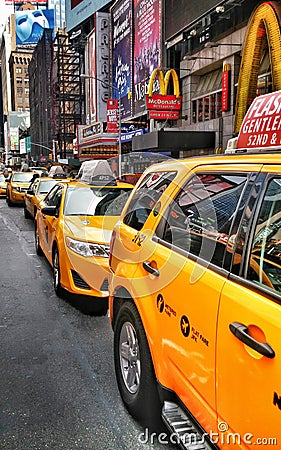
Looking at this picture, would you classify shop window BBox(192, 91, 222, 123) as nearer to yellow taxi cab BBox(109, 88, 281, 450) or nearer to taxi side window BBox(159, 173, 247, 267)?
yellow taxi cab BBox(109, 88, 281, 450)

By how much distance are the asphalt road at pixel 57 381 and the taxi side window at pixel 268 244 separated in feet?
5.32

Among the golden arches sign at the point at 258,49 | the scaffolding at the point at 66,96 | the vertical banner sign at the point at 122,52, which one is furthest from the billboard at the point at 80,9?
the golden arches sign at the point at 258,49

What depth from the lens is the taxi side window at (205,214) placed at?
2.65 meters

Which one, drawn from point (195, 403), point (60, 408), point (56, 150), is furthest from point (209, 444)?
point (56, 150)

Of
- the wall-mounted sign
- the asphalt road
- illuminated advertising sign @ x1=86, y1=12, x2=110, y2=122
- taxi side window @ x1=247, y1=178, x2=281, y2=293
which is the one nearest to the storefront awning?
the asphalt road

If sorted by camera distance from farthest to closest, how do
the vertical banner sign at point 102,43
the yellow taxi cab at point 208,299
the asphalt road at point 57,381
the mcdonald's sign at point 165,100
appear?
the vertical banner sign at point 102,43
the mcdonald's sign at point 165,100
the asphalt road at point 57,381
the yellow taxi cab at point 208,299

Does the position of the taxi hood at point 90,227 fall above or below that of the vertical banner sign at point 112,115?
below

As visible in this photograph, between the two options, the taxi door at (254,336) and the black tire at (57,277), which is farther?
the black tire at (57,277)

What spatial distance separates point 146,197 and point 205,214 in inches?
39.5

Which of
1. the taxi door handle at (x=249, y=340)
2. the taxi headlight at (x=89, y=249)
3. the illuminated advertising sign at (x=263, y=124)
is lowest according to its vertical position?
the taxi headlight at (x=89, y=249)

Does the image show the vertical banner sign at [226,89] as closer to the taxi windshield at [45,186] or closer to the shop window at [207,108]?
the shop window at [207,108]

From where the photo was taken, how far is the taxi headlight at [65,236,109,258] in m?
5.80

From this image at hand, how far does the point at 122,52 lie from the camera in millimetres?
37656

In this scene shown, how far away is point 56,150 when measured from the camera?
70125mm
